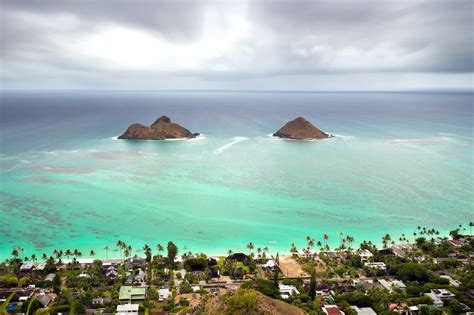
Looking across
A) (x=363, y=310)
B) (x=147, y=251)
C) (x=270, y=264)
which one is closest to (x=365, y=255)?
(x=270, y=264)

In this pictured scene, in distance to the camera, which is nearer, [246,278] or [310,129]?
[246,278]

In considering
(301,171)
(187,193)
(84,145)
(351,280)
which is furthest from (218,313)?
(84,145)

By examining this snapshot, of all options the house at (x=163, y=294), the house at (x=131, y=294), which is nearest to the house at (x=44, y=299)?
the house at (x=131, y=294)

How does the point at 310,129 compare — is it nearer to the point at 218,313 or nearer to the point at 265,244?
the point at 265,244

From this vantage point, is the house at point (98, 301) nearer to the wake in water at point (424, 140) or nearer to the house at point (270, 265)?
the house at point (270, 265)

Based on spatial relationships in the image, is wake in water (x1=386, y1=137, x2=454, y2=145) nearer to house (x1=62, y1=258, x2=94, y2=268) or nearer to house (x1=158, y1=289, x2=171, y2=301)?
house (x1=158, y1=289, x2=171, y2=301)

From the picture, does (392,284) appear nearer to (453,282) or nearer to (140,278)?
(453,282)
